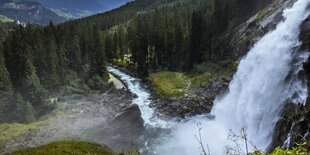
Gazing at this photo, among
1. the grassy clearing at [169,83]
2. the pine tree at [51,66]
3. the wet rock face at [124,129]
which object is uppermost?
the pine tree at [51,66]

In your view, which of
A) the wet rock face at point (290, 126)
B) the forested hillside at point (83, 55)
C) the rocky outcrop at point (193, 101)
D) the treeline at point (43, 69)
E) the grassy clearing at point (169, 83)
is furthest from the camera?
the grassy clearing at point (169, 83)

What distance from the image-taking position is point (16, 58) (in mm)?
68062

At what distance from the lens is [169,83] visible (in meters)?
68.5

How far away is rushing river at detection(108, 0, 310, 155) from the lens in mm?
37781

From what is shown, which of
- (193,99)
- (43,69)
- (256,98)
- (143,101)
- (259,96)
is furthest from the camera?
(43,69)

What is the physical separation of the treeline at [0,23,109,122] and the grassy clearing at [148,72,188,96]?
413 inches

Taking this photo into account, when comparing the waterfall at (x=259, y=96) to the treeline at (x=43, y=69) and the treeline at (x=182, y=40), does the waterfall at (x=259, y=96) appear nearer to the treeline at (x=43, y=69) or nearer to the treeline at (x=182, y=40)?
the treeline at (x=182, y=40)

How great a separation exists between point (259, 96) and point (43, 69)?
4428 centimetres

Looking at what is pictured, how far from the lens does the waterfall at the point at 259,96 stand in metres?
37.7

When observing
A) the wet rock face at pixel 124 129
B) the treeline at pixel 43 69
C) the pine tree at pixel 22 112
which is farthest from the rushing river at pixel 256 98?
the treeline at pixel 43 69

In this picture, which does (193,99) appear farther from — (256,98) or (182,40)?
(182,40)

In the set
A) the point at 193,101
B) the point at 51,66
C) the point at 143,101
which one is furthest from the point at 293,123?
the point at 51,66

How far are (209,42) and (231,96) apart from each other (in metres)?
30.0

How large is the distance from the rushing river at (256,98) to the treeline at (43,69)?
1780cm
